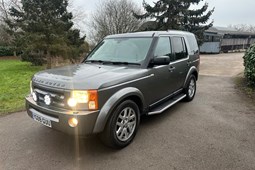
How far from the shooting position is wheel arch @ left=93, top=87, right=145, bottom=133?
Answer: 114 inches

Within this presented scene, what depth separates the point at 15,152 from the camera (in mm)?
3303

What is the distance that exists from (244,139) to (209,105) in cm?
202

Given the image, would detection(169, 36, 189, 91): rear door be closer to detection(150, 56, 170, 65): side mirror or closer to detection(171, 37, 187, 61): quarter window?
detection(171, 37, 187, 61): quarter window

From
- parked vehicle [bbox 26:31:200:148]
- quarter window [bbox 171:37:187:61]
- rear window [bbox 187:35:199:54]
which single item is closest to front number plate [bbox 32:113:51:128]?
parked vehicle [bbox 26:31:200:148]

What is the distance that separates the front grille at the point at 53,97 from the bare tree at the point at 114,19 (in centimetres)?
2344

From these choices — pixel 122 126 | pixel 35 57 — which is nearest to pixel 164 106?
pixel 122 126

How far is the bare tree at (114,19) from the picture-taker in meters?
26.1

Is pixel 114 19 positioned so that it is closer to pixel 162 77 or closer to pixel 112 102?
pixel 162 77

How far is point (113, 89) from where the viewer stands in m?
3.04

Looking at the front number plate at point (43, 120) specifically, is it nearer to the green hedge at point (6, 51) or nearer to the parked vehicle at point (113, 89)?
the parked vehicle at point (113, 89)

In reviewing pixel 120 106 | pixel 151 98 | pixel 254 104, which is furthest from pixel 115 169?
pixel 254 104

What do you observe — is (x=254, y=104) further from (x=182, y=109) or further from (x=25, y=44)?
(x=25, y=44)

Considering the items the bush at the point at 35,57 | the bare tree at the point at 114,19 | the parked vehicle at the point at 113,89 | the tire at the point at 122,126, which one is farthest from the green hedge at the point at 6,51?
the tire at the point at 122,126

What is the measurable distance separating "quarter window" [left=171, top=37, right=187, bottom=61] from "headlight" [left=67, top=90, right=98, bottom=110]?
2.71m
